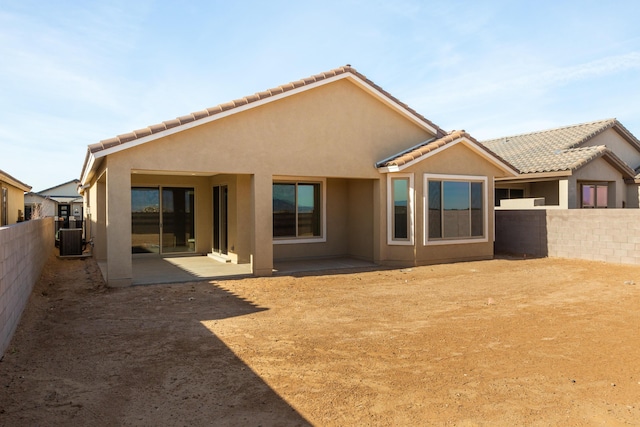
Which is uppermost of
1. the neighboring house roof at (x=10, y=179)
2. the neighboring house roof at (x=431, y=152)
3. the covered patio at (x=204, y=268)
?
the neighboring house roof at (x=431, y=152)

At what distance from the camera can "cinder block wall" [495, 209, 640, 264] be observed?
13.6 meters

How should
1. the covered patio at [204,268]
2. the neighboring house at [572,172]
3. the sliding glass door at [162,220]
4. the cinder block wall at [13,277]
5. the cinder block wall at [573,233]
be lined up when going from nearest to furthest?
1. the cinder block wall at [13,277]
2. the covered patio at [204,268]
3. the cinder block wall at [573,233]
4. the sliding glass door at [162,220]
5. the neighboring house at [572,172]

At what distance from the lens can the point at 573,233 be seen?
15.1 m

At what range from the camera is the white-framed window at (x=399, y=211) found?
13.5m

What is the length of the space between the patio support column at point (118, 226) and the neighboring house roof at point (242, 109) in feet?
1.93

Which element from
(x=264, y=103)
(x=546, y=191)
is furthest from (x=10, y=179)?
(x=546, y=191)

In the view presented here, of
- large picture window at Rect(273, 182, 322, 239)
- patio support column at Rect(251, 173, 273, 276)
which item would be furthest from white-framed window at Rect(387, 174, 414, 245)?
patio support column at Rect(251, 173, 273, 276)

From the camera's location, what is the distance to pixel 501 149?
24953mm

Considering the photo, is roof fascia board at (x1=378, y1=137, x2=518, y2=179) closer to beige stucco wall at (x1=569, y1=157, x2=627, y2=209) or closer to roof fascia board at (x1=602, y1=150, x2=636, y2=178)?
beige stucco wall at (x1=569, y1=157, x2=627, y2=209)

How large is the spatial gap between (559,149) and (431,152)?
11.2m

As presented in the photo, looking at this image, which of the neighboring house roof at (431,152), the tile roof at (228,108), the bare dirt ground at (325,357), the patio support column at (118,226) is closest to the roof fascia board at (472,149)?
the neighboring house roof at (431,152)

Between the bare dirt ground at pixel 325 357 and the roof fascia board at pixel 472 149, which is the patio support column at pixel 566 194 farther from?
the bare dirt ground at pixel 325 357

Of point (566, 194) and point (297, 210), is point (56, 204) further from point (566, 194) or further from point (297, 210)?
point (566, 194)

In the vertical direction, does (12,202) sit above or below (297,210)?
above
